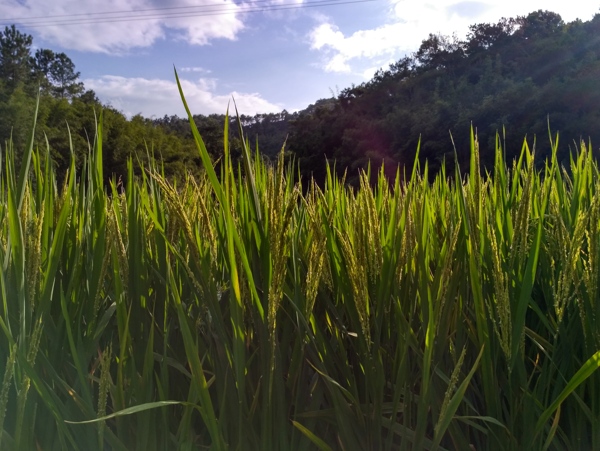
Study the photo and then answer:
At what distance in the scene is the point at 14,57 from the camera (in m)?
→ 44.2

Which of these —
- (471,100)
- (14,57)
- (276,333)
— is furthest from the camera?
(14,57)

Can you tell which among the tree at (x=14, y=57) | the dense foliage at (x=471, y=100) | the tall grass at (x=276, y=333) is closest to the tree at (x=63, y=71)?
the tree at (x=14, y=57)

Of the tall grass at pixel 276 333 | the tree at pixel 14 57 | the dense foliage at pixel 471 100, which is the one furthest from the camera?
the tree at pixel 14 57

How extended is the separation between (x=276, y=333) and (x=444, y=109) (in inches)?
981

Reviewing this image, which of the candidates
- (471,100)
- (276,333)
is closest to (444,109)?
(471,100)

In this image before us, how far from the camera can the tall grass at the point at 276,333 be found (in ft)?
2.73

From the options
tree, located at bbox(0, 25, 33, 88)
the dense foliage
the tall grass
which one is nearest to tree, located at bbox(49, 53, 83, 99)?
tree, located at bbox(0, 25, 33, 88)

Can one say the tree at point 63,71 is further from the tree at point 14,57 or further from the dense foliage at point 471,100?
the dense foliage at point 471,100

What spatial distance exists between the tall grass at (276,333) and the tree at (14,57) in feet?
153

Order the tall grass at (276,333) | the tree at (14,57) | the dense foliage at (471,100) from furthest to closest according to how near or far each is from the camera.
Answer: the tree at (14,57) → the dense foliage at (471,100) → the tall grass at (276,333)

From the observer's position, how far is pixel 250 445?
36.3 inches

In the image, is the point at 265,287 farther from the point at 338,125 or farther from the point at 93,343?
the point at 338,125

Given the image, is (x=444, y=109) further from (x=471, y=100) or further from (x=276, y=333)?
(x=276, y=333)

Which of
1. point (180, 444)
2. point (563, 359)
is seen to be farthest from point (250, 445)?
point (563, 359)
